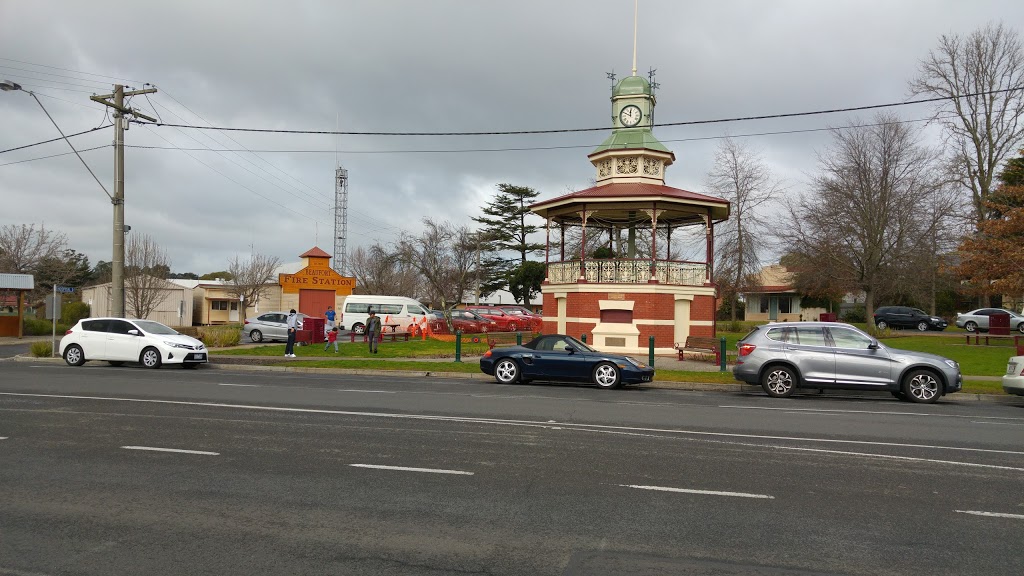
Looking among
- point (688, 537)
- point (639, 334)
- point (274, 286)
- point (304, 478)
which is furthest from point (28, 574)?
point (274, 286)

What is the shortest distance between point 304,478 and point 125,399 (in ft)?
24.7

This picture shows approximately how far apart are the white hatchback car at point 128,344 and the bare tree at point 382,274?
4075 centimetres

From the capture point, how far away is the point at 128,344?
2031cm

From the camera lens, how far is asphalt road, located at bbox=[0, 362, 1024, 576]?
486cm

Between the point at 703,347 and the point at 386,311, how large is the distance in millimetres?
20545

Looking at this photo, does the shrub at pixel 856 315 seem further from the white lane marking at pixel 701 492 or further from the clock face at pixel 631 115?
the white lane marking at pixel 701 492

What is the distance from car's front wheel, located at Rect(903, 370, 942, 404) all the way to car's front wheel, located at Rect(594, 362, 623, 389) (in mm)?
6015

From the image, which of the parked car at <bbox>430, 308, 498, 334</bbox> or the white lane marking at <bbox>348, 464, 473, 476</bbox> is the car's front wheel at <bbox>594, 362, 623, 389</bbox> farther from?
the parked car at <bbox>430, 308, 498, 334</bbox>

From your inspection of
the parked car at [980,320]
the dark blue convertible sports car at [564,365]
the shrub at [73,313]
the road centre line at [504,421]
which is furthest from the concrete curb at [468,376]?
the parked car at [980,320]

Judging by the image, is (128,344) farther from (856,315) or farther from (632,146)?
(856,315)

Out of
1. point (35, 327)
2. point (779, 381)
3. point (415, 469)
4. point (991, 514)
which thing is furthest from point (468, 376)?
point (35, 327)

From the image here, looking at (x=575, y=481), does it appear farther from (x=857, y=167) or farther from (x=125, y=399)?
(x=857, y=167)

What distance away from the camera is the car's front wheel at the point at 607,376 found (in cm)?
1683

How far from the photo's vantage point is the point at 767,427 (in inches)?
427
